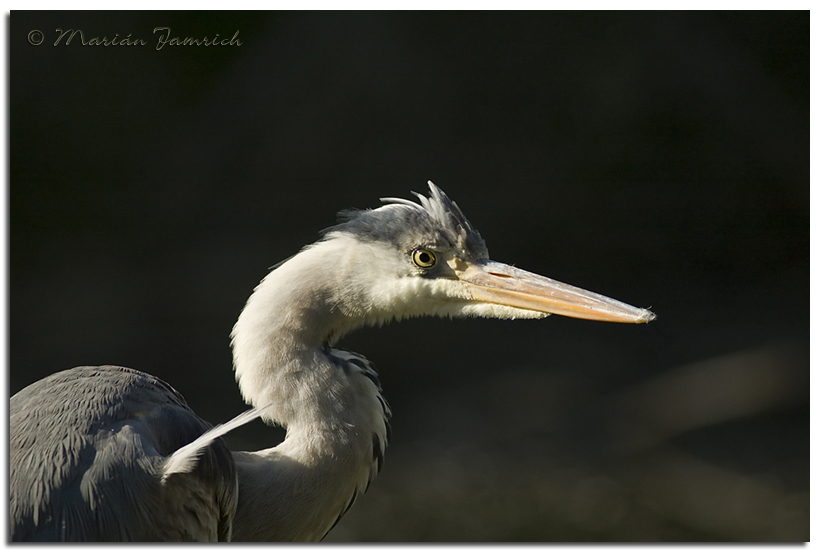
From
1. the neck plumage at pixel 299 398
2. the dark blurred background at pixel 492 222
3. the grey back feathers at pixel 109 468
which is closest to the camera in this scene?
the grey back feathers at pixel 109 468

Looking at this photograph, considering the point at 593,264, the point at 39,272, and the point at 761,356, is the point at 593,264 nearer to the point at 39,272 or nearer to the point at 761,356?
the point at 761,356

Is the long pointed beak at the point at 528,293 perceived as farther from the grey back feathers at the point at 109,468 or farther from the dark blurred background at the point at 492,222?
the dark blurred background at the point at 492,222

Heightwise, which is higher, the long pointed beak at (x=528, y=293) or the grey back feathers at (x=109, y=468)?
the long pointed beak at (x=528, y=293)

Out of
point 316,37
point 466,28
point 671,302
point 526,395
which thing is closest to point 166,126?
point 316,37

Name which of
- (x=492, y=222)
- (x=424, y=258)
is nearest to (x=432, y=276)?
(x=424, y=258)

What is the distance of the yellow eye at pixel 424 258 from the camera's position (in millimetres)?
1560

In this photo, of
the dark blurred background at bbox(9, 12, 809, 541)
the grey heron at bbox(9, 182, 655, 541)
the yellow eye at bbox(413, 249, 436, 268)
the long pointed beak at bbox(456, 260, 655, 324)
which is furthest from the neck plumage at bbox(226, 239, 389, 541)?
the dark blurred background at bbox(9, 12, 809, 541)

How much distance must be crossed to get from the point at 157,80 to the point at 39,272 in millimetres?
1024

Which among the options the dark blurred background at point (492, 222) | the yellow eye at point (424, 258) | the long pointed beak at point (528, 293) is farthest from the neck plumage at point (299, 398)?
the dark blurred background at point (492, 222)

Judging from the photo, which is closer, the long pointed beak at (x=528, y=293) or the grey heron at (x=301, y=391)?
the grey heron at (x=301, y=391)

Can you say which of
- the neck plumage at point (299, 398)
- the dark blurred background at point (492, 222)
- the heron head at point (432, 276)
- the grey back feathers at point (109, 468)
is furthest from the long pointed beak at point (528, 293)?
the dark blurred background at point (492, 222)

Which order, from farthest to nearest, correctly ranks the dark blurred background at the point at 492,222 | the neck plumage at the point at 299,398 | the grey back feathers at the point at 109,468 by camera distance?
the dark blurred background at the point at 492,222 < the neck plumage at the point at 299,398 < the grey back feathers at the point at 109,468

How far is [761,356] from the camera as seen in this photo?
13.0ft

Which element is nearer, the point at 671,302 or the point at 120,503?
the point at 120,503
